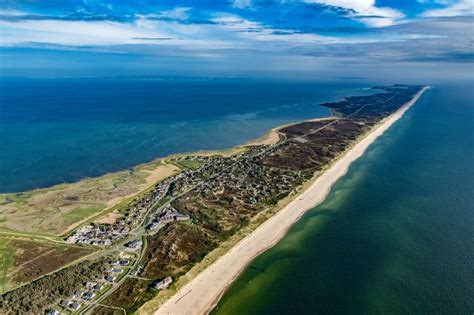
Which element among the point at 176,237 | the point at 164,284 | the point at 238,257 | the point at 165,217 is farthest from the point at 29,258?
the point at 238,257

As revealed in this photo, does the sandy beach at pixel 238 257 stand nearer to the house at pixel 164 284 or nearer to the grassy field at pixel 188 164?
the house at pixel 164 284

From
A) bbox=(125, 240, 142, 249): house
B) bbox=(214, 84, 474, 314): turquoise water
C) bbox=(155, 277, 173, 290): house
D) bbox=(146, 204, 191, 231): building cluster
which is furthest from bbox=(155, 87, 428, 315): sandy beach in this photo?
bbox=(146, 204, 191, 231): building cluster

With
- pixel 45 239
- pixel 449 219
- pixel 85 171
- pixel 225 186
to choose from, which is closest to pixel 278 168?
pixel 225 186

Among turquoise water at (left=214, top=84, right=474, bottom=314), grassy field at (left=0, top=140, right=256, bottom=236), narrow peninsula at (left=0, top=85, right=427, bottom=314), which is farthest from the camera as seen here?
grassy field at (left=0, top=140, right=256, bottom=236)

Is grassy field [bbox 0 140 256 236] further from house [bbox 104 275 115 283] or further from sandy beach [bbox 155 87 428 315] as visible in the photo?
sandy beach [bbox 155 87 428 315]

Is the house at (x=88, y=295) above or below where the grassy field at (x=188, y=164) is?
below

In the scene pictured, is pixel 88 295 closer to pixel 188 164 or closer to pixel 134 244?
pixel 134 244

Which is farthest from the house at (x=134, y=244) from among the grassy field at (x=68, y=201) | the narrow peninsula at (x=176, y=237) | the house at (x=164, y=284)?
the grassy field at (x=68, y=201)
